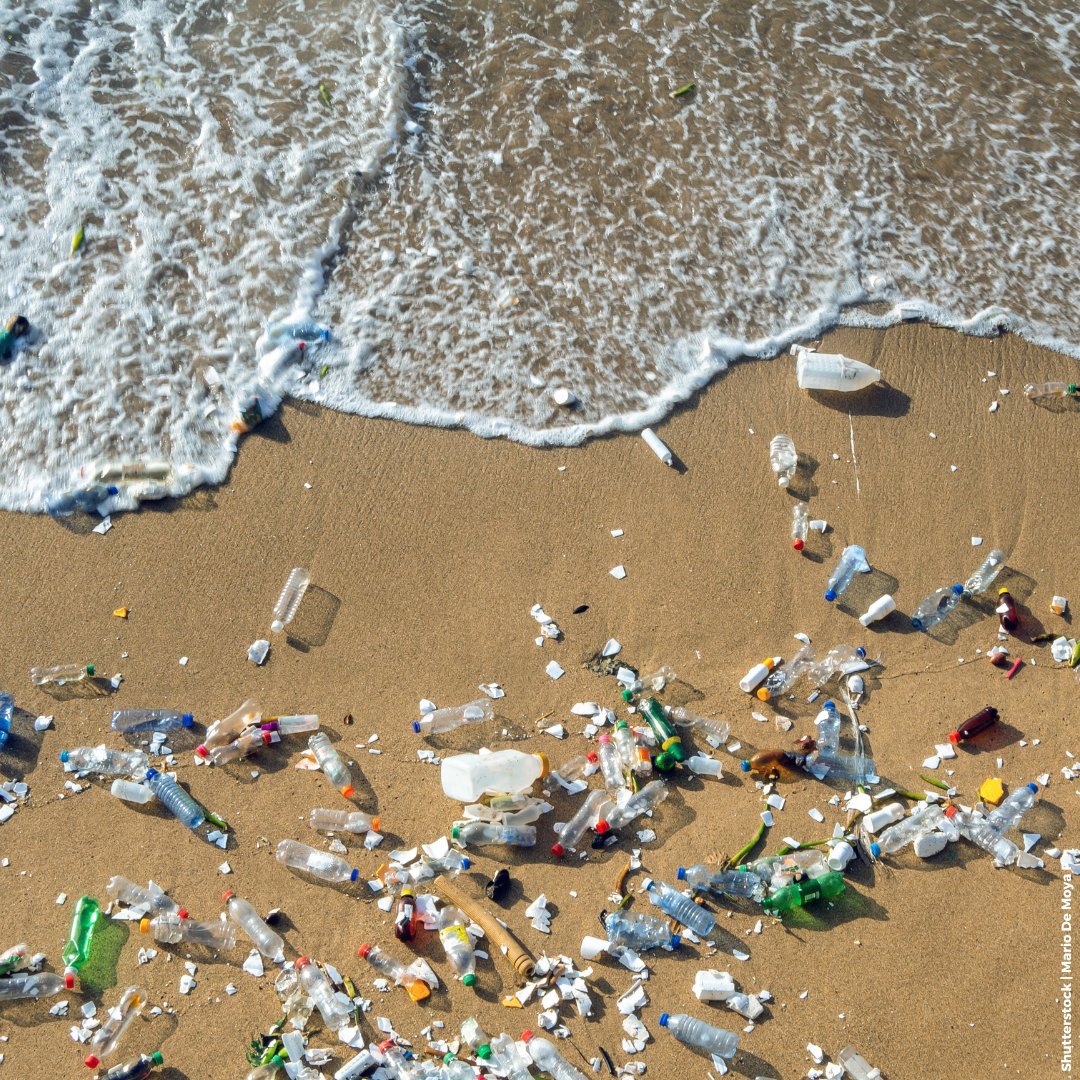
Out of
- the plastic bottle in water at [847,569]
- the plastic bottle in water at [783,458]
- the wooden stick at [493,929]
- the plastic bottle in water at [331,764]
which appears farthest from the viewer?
the plastic bottle in water at [783,458]

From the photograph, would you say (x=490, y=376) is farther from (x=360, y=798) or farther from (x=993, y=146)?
(x=993, y=146)

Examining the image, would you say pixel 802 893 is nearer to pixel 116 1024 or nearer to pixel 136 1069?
pixel 136 1069

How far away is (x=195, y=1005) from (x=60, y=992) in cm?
57

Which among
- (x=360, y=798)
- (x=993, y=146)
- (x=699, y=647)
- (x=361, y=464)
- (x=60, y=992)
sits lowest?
(x=60, y=992)

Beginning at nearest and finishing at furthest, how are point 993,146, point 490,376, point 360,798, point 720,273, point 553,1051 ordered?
point 553,1051, point 360,798, point 490,376, point 720,273, point 993,146

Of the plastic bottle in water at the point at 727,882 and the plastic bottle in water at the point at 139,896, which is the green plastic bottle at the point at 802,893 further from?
the plastic bottle in water at the point at 139,896

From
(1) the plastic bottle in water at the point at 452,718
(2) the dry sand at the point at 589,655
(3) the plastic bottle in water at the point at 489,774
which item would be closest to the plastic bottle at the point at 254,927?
(2) the dry sand at the point at 589,655

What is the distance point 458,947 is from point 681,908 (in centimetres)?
96

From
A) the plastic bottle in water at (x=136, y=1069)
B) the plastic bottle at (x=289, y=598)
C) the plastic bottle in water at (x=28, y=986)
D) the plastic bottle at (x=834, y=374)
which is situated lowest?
the plastic bottle in water at (x=136, y=1069)

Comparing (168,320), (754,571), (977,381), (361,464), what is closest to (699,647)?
(754,571)

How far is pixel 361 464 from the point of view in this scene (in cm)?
555

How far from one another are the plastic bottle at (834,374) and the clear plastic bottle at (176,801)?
4060 mm

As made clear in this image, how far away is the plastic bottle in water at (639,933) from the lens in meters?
4.08

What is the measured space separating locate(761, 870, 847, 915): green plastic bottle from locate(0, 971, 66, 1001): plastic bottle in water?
299cm
